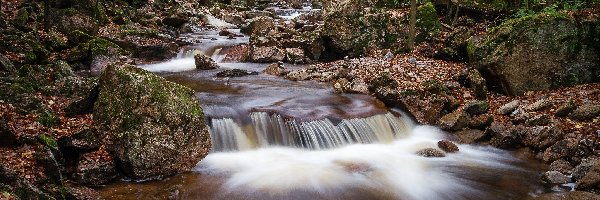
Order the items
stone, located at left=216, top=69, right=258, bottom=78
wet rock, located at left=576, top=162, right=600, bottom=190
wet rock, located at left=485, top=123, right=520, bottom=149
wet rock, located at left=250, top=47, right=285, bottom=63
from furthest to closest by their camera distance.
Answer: wet rock, located at left=250, top=47, right=285, bottom=63 → stone, located at left=216, top=69, right=258, bottom=78 → wet rock, located at left=485, top=123, right=520, bottom=149 → wet rock, located at left=576, top=162, right=600, bottom=190

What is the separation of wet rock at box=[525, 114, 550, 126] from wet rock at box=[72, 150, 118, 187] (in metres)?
9.82

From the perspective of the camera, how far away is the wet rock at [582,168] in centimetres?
877

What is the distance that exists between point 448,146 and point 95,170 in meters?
8.05

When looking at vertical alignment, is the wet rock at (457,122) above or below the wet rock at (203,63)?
below

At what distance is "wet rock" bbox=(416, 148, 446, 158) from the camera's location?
10.9 meters

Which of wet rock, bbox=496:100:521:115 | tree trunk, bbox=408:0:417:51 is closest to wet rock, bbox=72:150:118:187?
wet rock, bbox=496:100:521:115

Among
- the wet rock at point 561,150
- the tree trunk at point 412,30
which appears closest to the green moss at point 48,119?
the wet rock at point 561,150

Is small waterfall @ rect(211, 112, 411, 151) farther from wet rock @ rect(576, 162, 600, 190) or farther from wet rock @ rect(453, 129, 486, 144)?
wet rock @ rect(576, 162, 600, 190)

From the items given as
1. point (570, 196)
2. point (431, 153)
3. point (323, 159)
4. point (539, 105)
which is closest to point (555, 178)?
point (570, 196)

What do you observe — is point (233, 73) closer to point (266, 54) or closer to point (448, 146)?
point (266, 54)

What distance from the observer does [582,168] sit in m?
8.87

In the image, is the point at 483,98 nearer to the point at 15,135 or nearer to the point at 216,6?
the point at 15,135

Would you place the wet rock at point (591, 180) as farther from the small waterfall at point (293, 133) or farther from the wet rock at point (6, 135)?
the wet rock at point (6, 135)

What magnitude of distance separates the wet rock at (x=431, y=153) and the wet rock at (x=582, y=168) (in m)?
2.81
